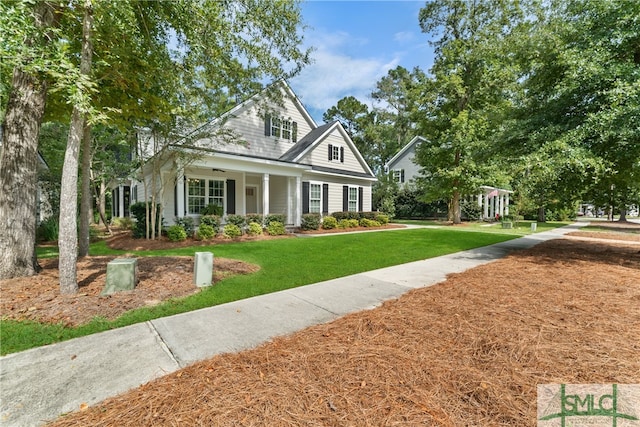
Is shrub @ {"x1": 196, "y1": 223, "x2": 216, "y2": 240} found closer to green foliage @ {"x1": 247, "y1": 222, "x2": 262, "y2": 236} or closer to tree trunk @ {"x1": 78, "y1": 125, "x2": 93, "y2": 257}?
green foliage @ {"x1": 247, "y1": 222, "x2": 262, "y2": 236}

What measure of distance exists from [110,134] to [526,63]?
58.5ft

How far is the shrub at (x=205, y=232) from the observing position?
11.5 meters

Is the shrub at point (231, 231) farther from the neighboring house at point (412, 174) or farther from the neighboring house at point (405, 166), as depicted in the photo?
the neighboring house at point (405, 166)

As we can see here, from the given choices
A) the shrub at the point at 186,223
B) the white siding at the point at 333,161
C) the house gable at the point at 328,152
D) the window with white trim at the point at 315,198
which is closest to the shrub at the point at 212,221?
the shrub at the point at 186,223

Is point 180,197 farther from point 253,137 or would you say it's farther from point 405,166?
point 405,166

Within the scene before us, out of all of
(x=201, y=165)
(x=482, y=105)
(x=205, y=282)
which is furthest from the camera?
(x=482, y=105)

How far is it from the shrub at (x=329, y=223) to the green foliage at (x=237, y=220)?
472 centimetres

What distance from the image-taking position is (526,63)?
851 cm

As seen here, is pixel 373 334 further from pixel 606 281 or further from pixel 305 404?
pixel 606 281

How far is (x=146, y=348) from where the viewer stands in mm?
2930

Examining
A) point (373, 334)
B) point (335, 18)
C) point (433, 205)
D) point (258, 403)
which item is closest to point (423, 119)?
point (433, 205)

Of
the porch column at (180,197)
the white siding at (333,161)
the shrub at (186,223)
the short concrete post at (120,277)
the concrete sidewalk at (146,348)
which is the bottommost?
the concrete sidewalk at (146,348)

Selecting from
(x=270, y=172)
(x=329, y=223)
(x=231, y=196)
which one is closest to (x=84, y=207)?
(x=231, y=196)

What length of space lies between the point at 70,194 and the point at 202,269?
2241 mm
